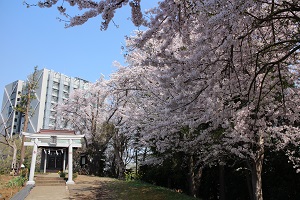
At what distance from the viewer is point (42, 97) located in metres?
69.2

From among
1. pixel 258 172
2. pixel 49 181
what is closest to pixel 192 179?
pixel 258 172

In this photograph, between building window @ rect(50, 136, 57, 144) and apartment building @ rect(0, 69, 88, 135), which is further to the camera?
apartment building @ rect(0, 69, 88, 135)

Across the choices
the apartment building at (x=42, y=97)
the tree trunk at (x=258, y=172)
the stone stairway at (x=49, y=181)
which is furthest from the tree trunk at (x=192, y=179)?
the apartment building at (x=42, y=97)

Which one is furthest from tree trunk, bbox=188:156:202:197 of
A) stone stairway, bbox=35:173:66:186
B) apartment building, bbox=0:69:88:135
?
apartment building, bbox=0:69:88:135

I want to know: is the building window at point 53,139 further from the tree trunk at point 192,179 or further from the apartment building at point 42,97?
the apartment building at point 42,97

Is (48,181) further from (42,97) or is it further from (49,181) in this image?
(42,97)

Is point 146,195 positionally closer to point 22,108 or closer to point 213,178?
point 213,178

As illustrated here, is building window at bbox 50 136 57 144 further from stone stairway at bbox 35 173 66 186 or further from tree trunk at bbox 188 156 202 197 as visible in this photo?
tree trunk at bbox 188 156 202 197

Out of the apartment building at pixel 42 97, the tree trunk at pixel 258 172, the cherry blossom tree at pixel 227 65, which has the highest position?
the apartment building at pixel 42 97

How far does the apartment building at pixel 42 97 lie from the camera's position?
68.2 meters

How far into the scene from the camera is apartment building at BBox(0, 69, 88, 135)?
6825 cm

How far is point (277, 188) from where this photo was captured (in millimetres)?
10805

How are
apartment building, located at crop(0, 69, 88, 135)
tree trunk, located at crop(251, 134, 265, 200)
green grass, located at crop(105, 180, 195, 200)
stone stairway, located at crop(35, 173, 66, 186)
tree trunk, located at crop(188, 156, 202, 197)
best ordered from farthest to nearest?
apartment building, located at crop(0, 69, 88, 135) → stone stairway, located at crop(35, 173, 66, 186) → tree trunk, located at crop(188, 156, 202, 197) → green grass, located at crop(105, 180, 195, 200) → tree trunk, located at crop(251, 134, 265, 200)

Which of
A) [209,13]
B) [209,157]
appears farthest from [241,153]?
[209,13]
